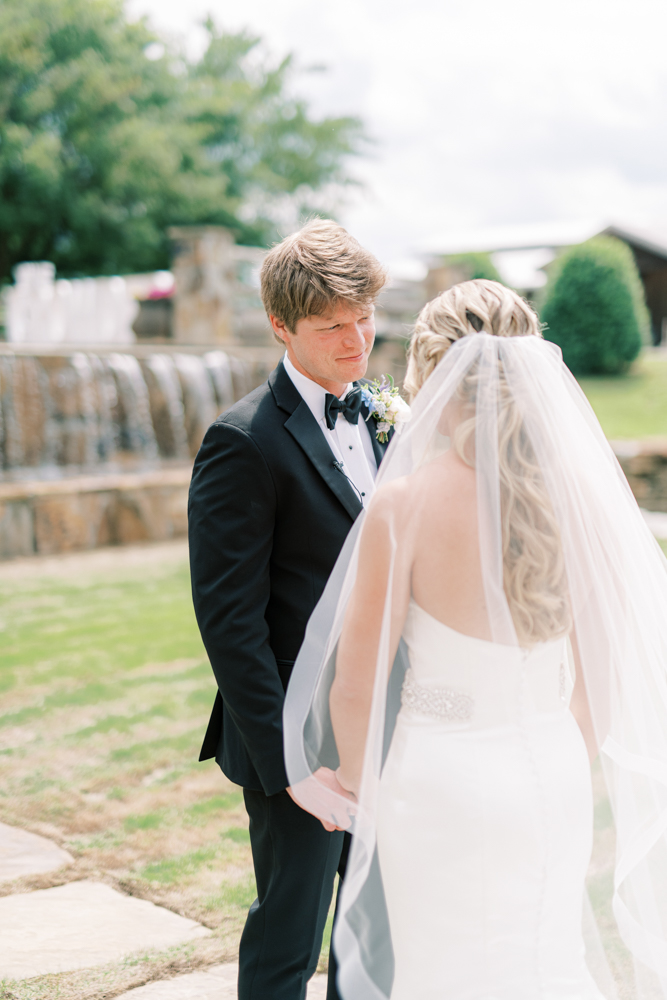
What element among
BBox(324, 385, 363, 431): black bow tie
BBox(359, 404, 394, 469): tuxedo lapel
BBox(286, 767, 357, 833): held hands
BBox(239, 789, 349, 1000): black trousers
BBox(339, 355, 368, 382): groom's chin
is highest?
BBox(339, 355, 368, 382): groom's chin

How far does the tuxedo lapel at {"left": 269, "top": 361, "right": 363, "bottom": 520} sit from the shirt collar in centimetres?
1

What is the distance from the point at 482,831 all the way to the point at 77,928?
1810 mm

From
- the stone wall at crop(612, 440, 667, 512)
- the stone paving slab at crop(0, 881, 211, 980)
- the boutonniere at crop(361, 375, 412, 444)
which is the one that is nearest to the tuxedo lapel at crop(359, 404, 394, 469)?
the boutonniere at crop(361, 375, 412, 444)

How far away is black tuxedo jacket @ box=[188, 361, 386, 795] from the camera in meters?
2.03

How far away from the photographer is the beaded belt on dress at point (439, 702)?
1.82 m

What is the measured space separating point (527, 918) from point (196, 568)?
40.6 inches

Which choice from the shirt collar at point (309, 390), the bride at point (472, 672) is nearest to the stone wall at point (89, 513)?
the shirt collar at point (309, 390)

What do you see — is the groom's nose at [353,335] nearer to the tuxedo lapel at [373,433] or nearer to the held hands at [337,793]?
the tuxedo lapel at [373,433]

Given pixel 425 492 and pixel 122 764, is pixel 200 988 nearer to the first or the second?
pixel 425 492

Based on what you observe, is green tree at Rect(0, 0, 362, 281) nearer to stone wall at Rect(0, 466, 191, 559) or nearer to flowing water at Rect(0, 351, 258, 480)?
flowing water at Rect(0, 351, 258, 480)

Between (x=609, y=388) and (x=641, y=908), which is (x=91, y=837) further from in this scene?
(x=609, y=388)

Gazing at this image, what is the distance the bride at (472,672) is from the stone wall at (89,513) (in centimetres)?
753

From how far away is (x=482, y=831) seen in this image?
5.92ft

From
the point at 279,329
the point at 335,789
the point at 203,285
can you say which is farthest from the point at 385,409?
the point at 203,285
